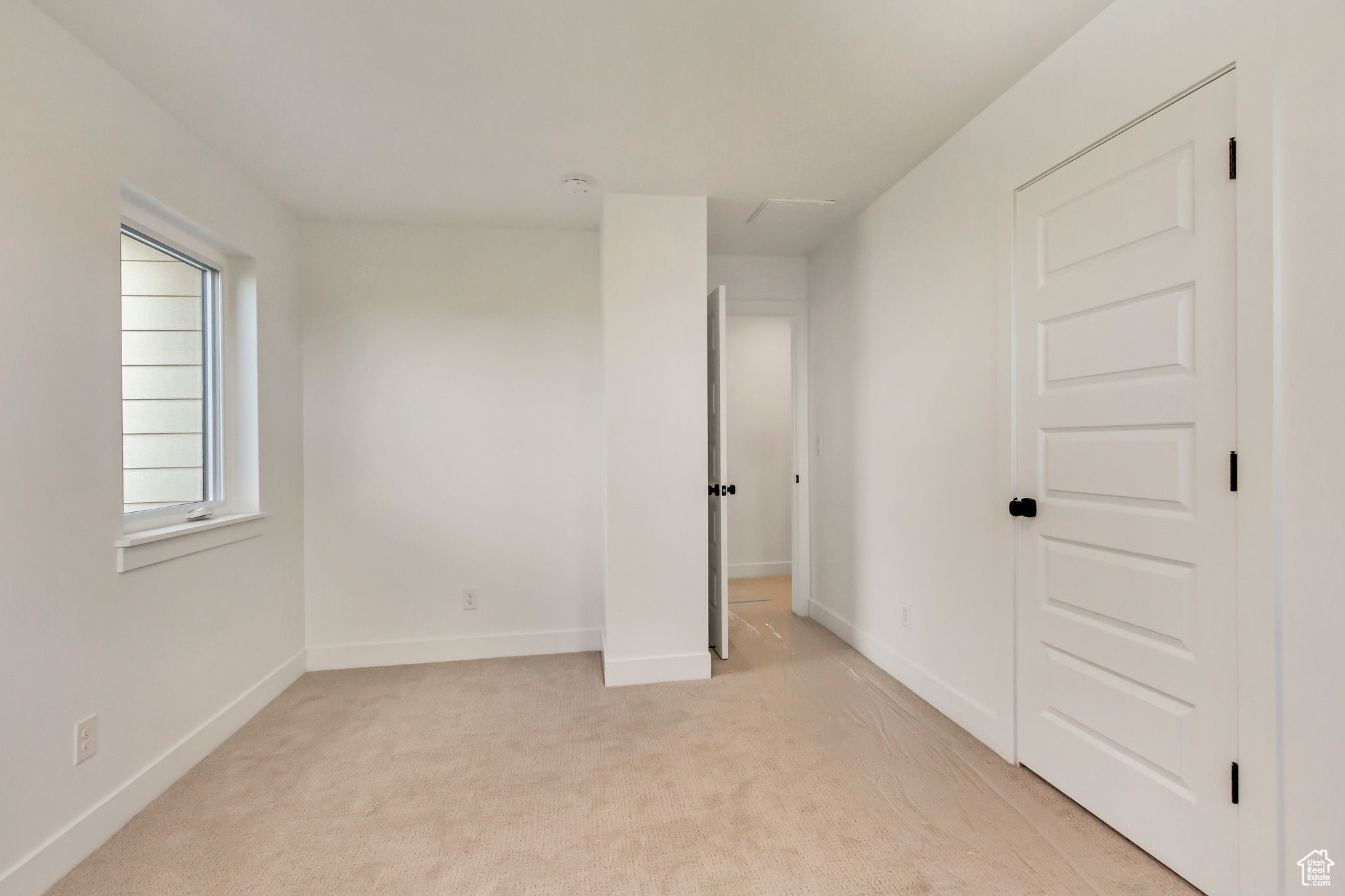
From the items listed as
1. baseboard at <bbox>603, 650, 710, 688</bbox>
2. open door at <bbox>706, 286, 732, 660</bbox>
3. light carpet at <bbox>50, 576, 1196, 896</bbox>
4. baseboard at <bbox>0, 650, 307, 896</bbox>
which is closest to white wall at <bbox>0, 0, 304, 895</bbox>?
baseboard at <bbox>0, 650, 307, 896</bbox>

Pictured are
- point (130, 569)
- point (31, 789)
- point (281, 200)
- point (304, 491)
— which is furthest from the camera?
point (304, 491)

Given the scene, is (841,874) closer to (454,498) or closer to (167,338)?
(454,498)

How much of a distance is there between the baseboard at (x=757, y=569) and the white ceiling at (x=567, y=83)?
3.36m

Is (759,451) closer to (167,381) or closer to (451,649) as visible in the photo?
(451,649)

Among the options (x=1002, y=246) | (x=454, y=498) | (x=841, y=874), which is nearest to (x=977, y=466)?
(x=1002, y=246)

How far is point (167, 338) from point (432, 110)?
143cm

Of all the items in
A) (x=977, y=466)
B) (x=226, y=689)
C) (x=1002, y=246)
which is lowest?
(x=226, y=689)

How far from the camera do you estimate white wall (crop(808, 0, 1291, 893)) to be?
4.77 ft

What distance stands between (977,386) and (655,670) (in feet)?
6.59

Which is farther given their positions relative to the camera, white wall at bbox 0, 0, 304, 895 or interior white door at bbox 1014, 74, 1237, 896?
white wall at bbox 0, 0, 304, 895

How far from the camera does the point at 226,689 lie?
267cm

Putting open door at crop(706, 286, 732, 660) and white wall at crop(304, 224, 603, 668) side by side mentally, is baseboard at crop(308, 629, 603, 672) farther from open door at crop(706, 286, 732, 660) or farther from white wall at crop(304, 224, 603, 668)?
open door at crop(706, 286, 732, 660)

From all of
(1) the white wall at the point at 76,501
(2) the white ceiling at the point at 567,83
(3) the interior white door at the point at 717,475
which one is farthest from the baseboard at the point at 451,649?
(2) the white ceiling at the point at 567,83

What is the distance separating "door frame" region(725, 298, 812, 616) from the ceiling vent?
814mm
